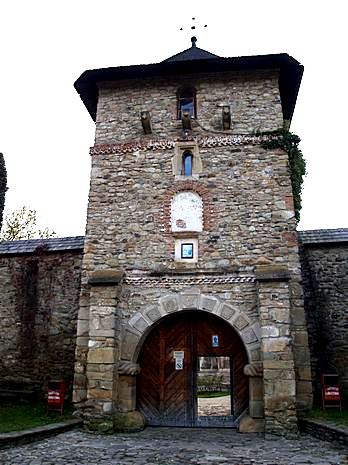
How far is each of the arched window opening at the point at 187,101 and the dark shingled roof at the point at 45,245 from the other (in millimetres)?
4383

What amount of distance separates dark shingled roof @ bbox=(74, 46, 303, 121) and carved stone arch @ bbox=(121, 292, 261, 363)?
5.49m

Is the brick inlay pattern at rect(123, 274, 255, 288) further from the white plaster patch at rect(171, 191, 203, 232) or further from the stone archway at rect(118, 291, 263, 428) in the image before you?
the white plaster patch at rect(171, 191, 203, 232)

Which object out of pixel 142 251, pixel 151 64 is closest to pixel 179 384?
pixel 142 251

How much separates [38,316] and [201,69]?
744 centimetres

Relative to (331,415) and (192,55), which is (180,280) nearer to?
(331,415)

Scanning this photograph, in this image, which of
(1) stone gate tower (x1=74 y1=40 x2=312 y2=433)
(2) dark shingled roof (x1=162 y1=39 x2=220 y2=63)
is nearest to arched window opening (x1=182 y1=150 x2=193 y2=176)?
(1) stone gate tower (x1=74 y1=40 x2=312 y2=433)

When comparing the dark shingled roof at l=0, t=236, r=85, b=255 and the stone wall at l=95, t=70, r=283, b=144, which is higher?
the stone wall at l=95, t=70, r=283, b=144

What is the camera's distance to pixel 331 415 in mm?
7516

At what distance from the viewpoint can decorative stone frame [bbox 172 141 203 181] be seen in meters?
9.21

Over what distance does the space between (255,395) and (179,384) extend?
1578 mm

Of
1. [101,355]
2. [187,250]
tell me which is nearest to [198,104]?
[187,250]

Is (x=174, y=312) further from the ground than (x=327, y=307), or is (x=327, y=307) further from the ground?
(x=327, y=307)

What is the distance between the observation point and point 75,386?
798 cm

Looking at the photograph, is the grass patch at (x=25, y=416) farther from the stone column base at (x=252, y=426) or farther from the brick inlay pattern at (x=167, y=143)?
the brick inlay pattern at (x=167, y=143)
